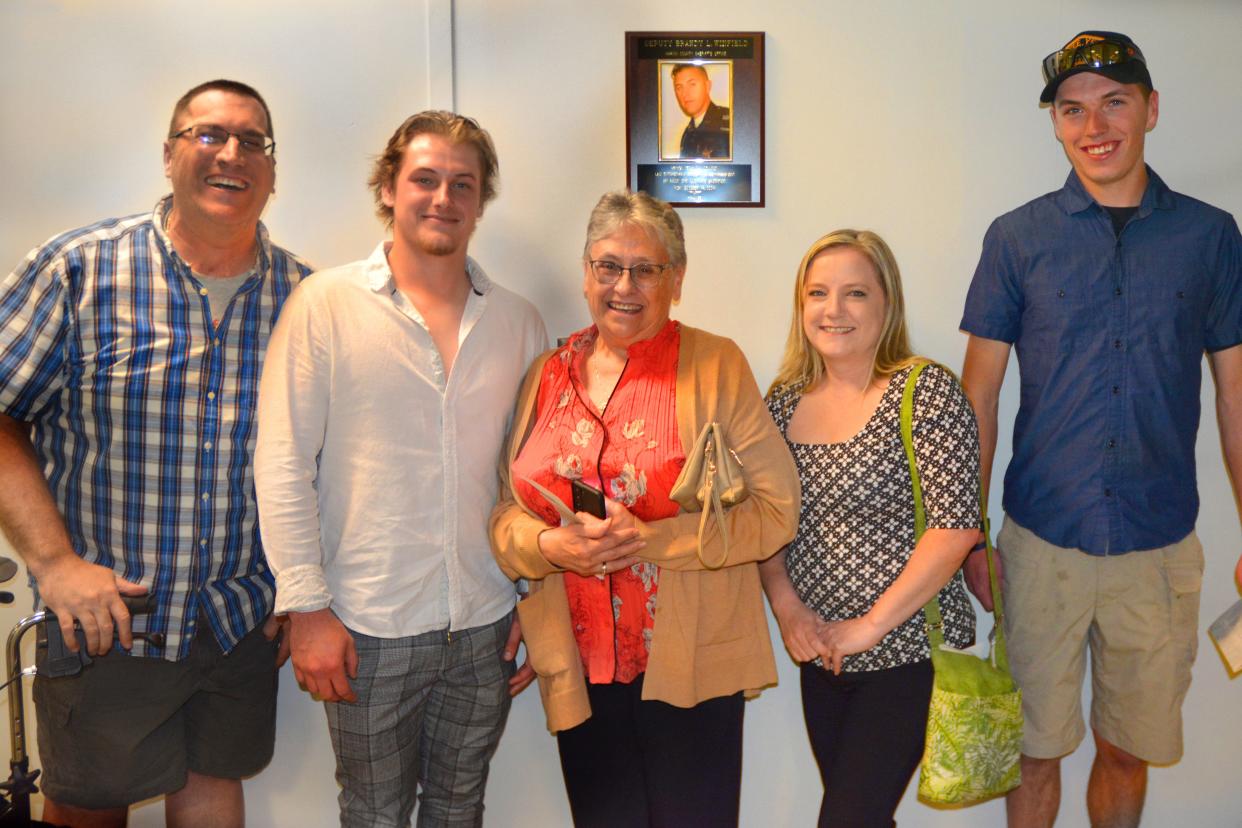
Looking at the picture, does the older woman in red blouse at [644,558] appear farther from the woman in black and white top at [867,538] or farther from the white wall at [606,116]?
the white wall at [606,116]

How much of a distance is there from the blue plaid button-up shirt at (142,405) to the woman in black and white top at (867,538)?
1232mm

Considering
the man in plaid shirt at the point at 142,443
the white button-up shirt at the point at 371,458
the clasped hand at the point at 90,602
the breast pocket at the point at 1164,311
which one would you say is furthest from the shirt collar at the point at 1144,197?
the clasped hand at the point at 90,602

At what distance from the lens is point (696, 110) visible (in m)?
2.53

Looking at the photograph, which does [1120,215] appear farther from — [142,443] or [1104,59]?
[142,443]

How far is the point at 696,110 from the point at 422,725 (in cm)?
170

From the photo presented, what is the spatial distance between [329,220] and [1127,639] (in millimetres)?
2308

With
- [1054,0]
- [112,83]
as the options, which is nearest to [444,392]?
[112,83]

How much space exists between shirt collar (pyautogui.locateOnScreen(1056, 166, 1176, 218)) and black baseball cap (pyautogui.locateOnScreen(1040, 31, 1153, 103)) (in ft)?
0.74

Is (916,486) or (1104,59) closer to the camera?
(916,486)

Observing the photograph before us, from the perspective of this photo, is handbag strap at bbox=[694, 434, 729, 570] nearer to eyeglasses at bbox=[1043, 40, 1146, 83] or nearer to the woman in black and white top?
the woman in black and white top

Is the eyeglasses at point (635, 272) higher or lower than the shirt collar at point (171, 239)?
lower

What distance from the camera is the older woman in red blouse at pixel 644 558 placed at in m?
1.89

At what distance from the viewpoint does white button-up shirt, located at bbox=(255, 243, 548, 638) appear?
1923mm

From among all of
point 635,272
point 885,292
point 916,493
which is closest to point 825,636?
point 916,493
